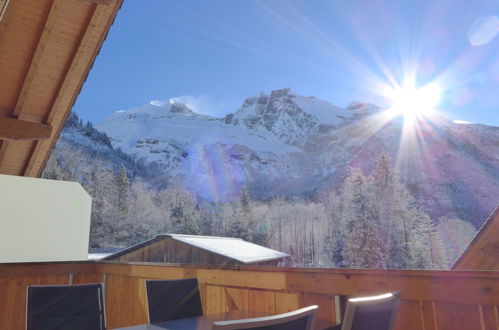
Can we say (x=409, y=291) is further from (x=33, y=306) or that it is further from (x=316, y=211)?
(x=316, y=211)

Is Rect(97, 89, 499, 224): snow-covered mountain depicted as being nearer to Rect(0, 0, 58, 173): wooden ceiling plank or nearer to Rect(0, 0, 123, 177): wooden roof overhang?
Rect(0, 0, 123, 177): wooden roof overhang

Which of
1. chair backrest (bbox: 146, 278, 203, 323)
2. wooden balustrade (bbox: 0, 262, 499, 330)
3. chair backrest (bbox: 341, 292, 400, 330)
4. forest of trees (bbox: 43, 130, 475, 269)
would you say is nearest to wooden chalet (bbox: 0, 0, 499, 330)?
wooden balustrade (bbox: 0, 262, 499, 330)

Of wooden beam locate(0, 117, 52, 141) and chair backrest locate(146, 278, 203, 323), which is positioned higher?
wooden beam locate(0, 117, 52, 141)

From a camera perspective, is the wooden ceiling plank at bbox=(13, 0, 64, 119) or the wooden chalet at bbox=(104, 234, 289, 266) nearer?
the wooden ceiling plank at bbox=(13, 0, 64, 119)

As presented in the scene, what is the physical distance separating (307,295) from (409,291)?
602 millimetres

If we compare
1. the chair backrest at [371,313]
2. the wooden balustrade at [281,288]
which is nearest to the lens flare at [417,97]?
the wooden balustrade at [281,288]

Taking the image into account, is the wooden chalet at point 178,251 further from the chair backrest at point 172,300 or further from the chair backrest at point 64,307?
the chair backrest at point 64,307

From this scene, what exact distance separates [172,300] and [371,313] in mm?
1341

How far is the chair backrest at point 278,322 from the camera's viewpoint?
760mm

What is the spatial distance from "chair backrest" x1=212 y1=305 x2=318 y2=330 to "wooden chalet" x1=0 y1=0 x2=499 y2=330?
938mm

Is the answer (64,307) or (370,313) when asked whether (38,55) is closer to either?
(64,307)

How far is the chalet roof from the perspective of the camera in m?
1.82

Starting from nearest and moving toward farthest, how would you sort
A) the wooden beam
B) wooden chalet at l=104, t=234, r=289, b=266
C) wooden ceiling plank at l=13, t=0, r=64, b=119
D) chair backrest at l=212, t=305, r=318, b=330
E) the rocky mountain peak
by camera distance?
chair backrest at l=212, t=305, r=318, b=330, wooden ceiling plank at l=13, t=0, r=64, b=119, the wooden beam, wooden chalet at l=104, t=234, r=289, b=266, the rocky mountain peak

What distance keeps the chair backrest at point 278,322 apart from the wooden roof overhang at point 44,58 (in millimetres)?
2729
